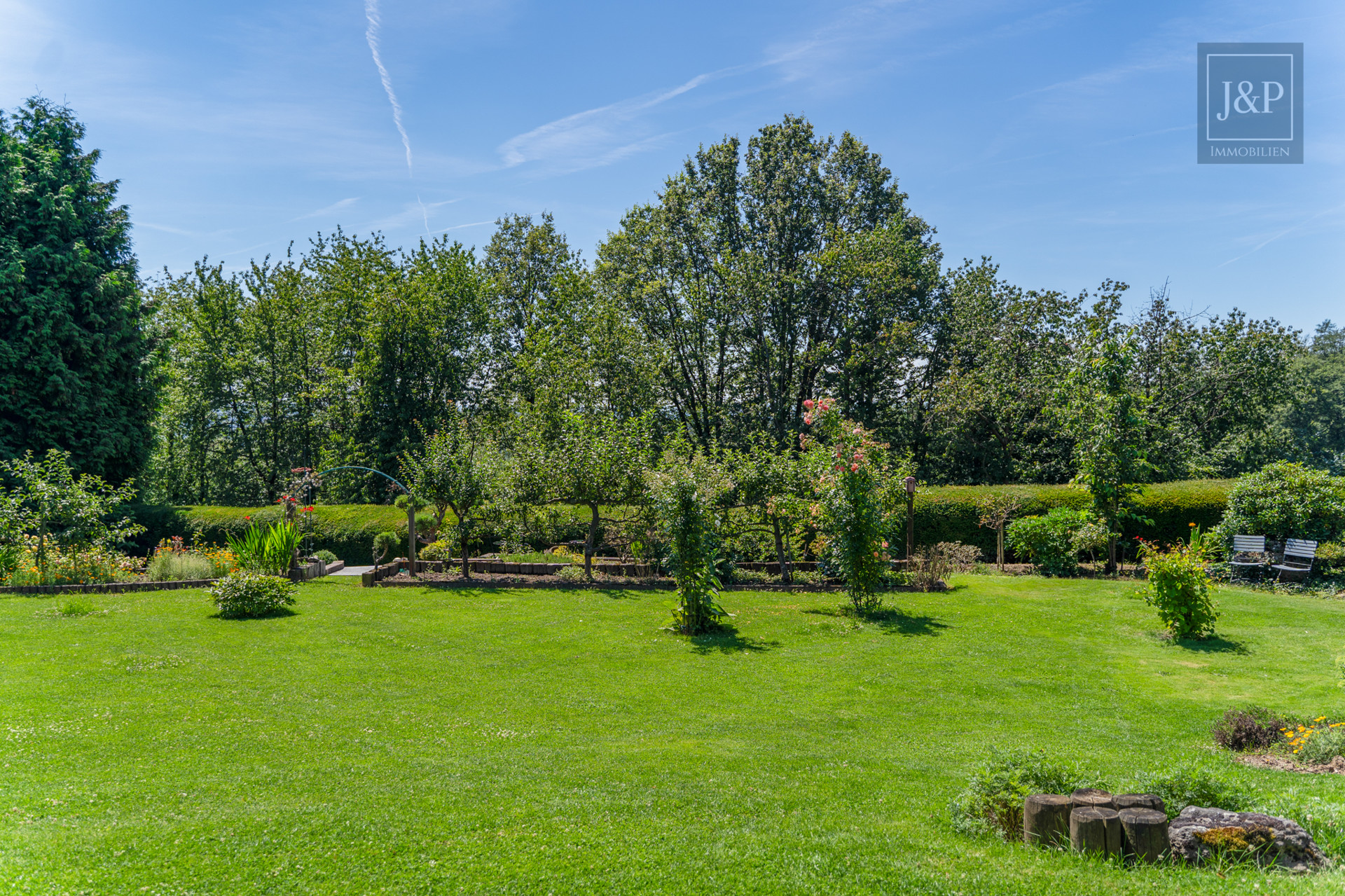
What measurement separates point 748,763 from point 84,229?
99.1 ft

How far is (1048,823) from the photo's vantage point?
462cm

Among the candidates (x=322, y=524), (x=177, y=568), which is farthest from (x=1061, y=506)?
(x=177, y=568)

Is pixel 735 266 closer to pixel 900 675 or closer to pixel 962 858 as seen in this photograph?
pixel 900 675

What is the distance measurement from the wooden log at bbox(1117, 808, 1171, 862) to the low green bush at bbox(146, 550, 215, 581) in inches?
713

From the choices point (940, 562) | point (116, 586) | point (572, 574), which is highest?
point (940, 562)

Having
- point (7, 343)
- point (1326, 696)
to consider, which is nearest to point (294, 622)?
point (1326, 696)

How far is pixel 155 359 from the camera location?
26688 mm

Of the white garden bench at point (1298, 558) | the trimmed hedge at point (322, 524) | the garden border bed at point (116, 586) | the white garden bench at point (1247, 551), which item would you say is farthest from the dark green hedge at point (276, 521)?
the white garden bench at point (1298, 558)

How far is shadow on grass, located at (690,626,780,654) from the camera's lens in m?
10.9

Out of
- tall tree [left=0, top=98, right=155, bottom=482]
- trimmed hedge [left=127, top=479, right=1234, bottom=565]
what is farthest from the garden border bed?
tall tree [left=0, top=98, right=155, bottom=482]

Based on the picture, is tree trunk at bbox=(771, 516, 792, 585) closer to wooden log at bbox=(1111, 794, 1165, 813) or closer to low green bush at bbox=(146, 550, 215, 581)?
wooden log at bbox=(1111, 794, 1165, 813)

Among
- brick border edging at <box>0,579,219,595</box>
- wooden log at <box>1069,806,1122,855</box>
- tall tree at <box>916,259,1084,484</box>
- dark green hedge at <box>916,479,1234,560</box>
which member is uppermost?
tall tree at <box>916,259,1084,484</box>

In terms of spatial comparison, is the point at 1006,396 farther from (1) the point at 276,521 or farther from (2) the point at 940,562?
(1) the point at 276,521

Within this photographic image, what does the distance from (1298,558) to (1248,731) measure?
11540mm
